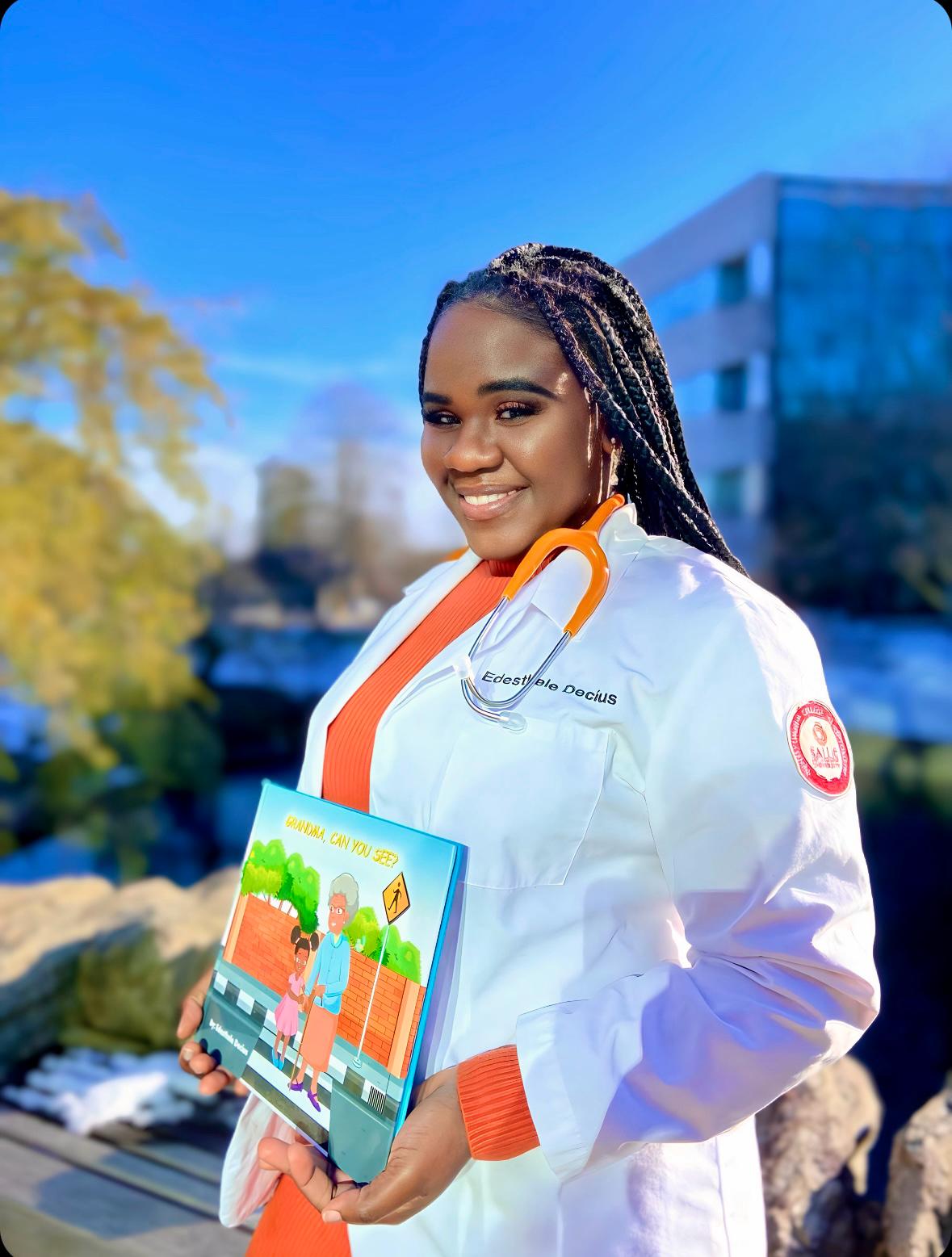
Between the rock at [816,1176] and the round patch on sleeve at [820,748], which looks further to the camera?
the rock at [816,1176]

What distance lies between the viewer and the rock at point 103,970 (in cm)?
305

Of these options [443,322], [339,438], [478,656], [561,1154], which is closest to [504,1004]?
[561,1154]

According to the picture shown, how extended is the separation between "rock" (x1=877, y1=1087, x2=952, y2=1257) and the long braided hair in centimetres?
142

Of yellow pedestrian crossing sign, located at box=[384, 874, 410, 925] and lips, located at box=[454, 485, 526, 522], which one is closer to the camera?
yellow pedestrian crossing sign, located at box=[384, 874, 410, 925]

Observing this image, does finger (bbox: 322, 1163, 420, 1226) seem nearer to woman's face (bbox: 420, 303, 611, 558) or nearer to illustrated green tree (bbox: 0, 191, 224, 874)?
woman's face (bbox: 420, 303, 611, 558)

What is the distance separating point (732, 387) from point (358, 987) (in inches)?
157

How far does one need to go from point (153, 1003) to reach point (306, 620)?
238 centimetres

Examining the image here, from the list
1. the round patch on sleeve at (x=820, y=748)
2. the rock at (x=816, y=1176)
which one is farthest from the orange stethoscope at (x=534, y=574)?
the rock at (x=816, y=1176)

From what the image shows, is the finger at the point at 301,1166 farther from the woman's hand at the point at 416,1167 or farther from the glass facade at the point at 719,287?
the glass facade at the point at 719,287

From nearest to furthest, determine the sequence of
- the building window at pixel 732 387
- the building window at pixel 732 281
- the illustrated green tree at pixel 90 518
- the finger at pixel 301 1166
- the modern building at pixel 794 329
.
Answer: the finger at pixel 301 1166 < the modern building at pixel 794 329 < the building window at pixel 732 281 < the building window at pixel 732 387 < the illustrated green tree at pixel 90 518

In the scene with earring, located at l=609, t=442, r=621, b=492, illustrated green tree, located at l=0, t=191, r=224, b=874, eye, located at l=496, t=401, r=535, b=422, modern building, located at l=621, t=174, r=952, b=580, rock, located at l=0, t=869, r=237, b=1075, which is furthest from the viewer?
illustrated green tree, located at l=0, t=191, r=224, b=874

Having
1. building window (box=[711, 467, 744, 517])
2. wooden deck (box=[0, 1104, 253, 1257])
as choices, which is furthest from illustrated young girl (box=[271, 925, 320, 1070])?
building window (box=[711, 467, 744, 517])

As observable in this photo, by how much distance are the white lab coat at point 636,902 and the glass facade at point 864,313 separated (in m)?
3.83

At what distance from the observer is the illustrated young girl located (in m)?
1.01
